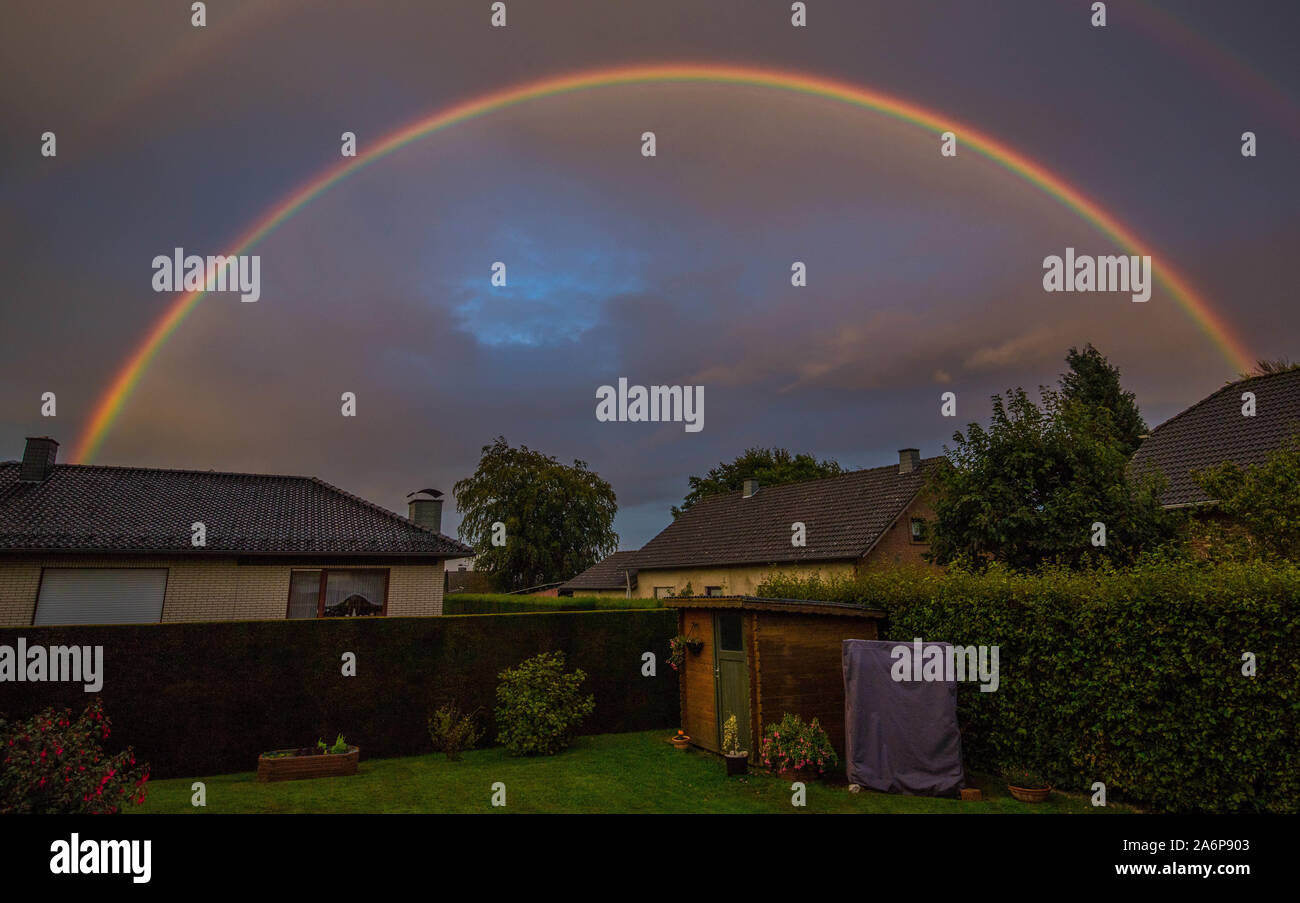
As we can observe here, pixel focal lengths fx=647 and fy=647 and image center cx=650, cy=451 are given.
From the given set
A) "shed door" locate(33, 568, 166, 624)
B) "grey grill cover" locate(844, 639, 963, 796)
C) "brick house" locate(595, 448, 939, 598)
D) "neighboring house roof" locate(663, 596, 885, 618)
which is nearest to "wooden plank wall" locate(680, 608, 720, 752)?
"neighboring house roof" locate(663, 596, 885, 618)

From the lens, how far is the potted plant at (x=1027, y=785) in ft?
27.6

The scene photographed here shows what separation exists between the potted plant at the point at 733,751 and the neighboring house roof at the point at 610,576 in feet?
89.3

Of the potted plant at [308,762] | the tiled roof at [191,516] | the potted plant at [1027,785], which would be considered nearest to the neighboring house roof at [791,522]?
the tiled roof at [191,516]

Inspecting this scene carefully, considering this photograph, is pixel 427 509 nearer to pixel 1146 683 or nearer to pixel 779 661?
pixel 779 661

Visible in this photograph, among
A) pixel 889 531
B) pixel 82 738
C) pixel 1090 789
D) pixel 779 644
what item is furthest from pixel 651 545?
pixel 82 738

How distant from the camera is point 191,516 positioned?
18828mm

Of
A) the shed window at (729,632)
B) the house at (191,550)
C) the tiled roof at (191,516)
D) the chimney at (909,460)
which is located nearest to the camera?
the shed window at (729,632)

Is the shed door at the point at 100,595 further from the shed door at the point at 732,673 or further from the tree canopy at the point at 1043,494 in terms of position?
the tree canopy at the point at 1043,494

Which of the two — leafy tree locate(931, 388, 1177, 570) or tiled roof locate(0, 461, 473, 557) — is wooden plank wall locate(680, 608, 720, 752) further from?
tiled roof locate(0, 461, 473, 557)

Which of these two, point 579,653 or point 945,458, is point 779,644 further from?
point 945,458

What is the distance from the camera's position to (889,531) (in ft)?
77.6

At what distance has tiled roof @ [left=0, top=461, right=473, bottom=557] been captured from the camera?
659 inches

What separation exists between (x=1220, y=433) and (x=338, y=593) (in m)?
24.1

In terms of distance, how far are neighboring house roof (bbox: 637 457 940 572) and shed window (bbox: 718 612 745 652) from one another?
1236 cm
